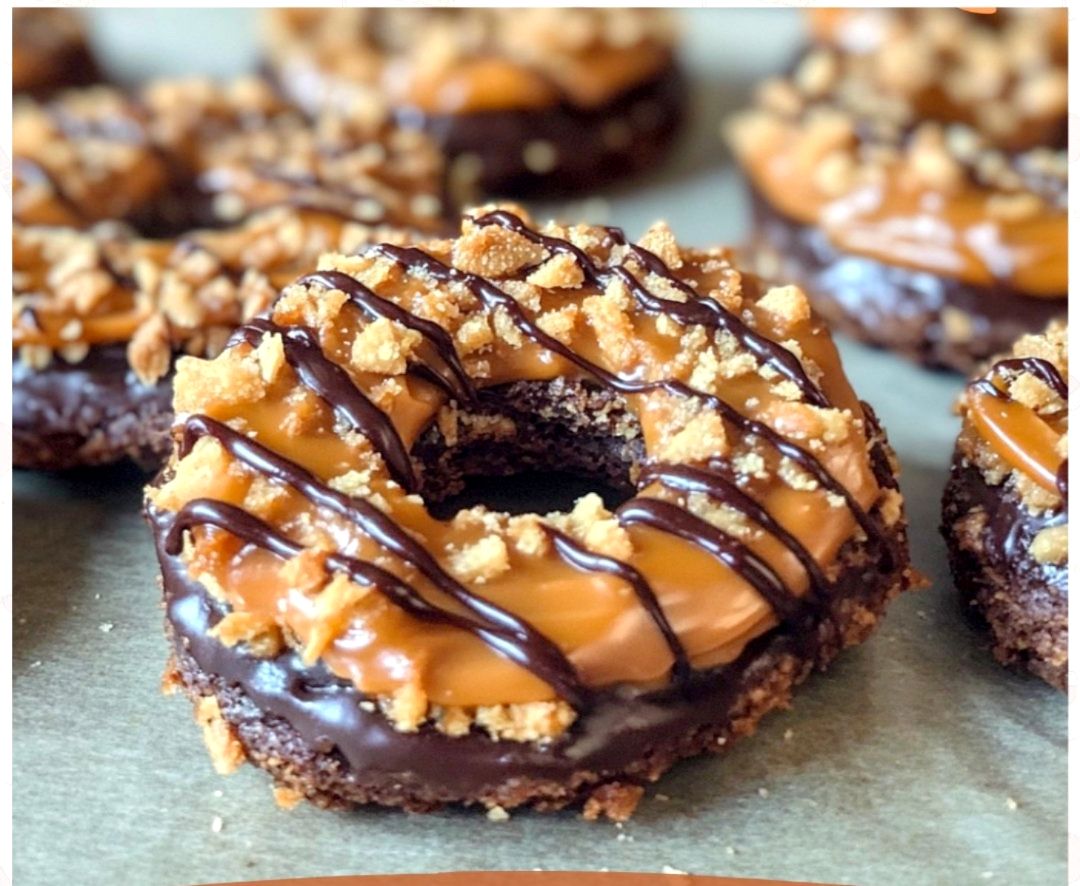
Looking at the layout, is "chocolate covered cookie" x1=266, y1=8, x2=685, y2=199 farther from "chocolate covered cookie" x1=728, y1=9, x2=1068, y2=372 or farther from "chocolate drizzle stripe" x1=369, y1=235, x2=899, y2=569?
"chocolate drizzle stripe" x1=369, y1=235, x2=899, y2=569

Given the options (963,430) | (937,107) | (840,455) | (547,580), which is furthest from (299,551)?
(937,107)

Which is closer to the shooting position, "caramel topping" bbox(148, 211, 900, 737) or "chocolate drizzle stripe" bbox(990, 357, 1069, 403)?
"caramel topping" bbox(148, 211, 900, 737)

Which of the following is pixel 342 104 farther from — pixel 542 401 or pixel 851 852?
pixel 851 852

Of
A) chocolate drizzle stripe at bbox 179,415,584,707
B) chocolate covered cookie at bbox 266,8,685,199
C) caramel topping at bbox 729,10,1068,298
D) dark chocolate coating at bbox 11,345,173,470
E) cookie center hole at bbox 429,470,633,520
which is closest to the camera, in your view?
chocolate drizzle stripe at bbox 179,415,584,707

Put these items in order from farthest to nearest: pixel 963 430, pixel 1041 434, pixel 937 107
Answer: pixel 937 107, pixel 963 430, pixel 1041 434

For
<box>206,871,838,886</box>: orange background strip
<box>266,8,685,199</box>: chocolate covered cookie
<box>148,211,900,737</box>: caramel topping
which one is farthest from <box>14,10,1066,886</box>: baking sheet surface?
<box>266,8,685,199</box>: chocolate covered cookie

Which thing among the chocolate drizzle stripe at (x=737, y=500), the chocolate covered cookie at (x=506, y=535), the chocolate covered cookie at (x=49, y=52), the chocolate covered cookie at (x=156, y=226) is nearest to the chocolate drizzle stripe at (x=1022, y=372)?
the chocolate covered cookie at (x=506, y=535)

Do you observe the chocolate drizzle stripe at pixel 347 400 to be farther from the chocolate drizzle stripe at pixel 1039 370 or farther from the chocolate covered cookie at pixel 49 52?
the chocolate covered cookie at pixel 49 52
